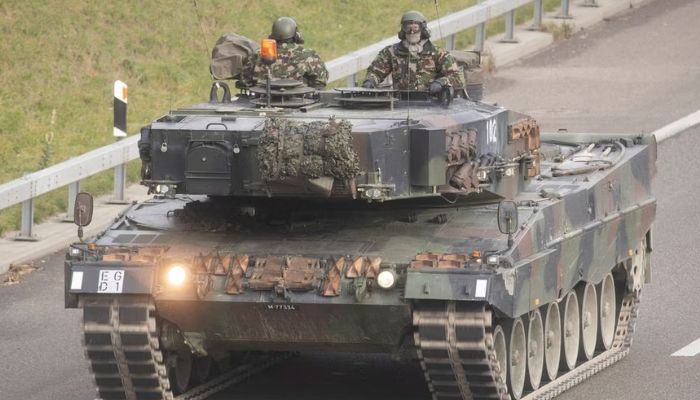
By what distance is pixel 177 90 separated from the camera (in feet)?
98.5

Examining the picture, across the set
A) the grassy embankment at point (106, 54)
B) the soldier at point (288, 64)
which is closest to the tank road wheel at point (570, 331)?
the soldier at point (288, 64)

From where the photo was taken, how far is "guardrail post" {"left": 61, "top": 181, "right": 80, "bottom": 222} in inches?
960

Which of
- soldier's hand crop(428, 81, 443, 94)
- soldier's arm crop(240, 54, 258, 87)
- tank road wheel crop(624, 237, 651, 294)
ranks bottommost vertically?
tank road wheel crop(624, 237, 651, 294)

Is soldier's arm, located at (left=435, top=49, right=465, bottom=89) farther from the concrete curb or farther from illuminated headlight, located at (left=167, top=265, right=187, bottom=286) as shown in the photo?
the concrete curb

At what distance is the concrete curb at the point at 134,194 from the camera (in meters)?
23.4

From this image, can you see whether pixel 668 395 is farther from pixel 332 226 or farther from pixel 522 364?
pixel 332 226

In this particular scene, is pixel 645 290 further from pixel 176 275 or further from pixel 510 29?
pixel 510 29

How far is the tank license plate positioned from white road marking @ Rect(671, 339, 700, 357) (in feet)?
19.7

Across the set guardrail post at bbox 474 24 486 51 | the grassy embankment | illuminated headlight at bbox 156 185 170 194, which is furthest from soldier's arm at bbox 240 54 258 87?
guardrail post at bbox 474 24 486 51

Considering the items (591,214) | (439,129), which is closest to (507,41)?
(591,214)

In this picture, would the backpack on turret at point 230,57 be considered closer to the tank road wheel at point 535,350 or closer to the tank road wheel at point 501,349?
the tank road wheel at point 535,350

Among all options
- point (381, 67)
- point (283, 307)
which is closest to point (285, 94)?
point (381, 67)

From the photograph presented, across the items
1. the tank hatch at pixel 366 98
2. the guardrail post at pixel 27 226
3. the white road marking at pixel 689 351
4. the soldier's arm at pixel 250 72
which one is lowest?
the white road marking at pixel 689 351

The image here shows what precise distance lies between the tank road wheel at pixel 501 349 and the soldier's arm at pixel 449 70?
9.91ft
